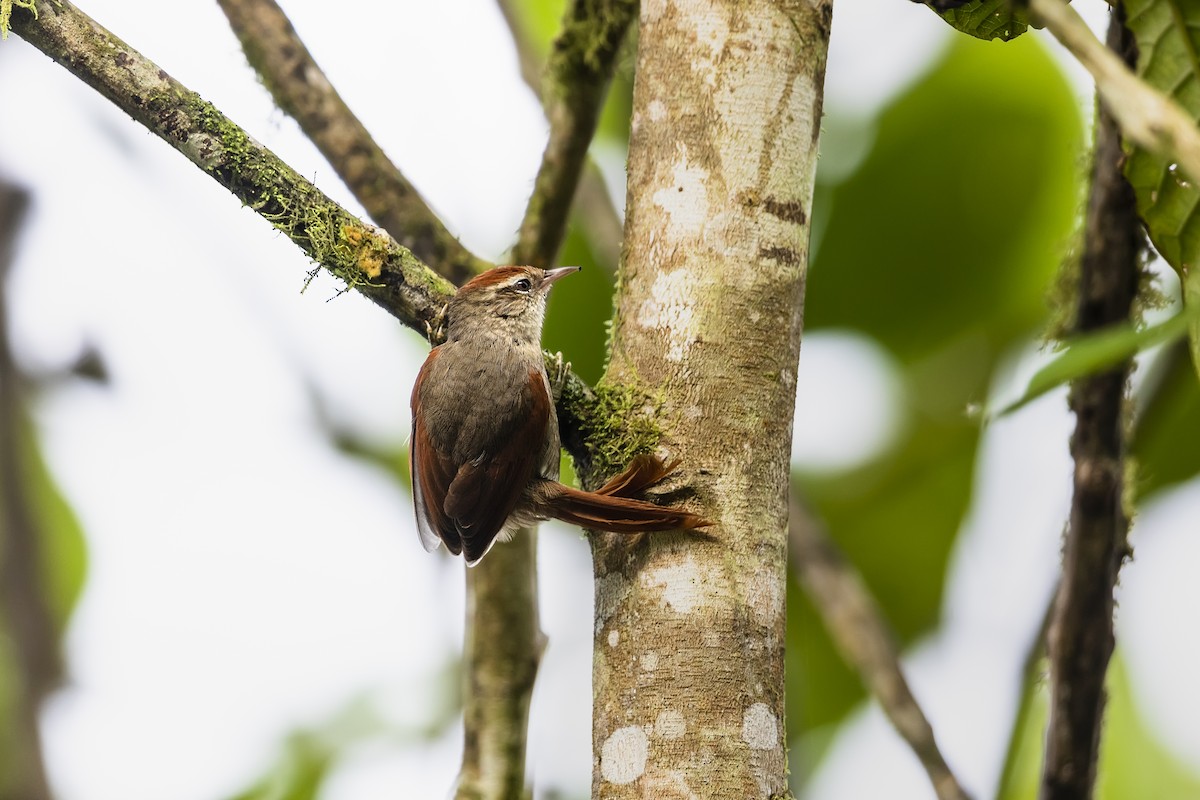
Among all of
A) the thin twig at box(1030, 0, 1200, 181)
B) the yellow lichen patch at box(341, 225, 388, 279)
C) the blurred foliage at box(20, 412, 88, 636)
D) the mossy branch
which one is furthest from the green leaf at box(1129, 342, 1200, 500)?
the blurred foliage at box(20, 412, 88, 636)

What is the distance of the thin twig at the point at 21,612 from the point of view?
222cm

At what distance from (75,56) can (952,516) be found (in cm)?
307

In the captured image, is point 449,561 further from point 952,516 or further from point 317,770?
point 952,516

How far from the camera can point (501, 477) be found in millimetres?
2596

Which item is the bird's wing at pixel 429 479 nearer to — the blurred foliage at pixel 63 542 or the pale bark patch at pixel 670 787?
the pale bark patch at pixel 670 787

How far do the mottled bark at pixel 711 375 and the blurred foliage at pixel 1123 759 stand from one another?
5.86 feet

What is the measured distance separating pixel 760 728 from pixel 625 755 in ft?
0.76

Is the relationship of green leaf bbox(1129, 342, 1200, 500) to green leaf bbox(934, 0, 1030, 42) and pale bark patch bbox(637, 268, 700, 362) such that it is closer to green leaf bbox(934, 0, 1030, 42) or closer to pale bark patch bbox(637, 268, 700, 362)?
green leaf bbox(934, 0, 1030, 42)

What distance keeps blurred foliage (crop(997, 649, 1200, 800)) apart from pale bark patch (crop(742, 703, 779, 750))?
175 centimetres

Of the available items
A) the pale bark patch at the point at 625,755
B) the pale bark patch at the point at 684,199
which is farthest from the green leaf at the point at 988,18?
the pale bark patch at the point at 625,755

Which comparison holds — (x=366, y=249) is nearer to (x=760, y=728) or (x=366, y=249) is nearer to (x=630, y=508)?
(x=630, y=508)

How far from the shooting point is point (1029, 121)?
13.0 feet

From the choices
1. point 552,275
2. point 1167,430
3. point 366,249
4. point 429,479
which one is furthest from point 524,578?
point 1167,430

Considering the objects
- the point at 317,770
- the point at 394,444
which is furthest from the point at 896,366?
the point at 317,770
